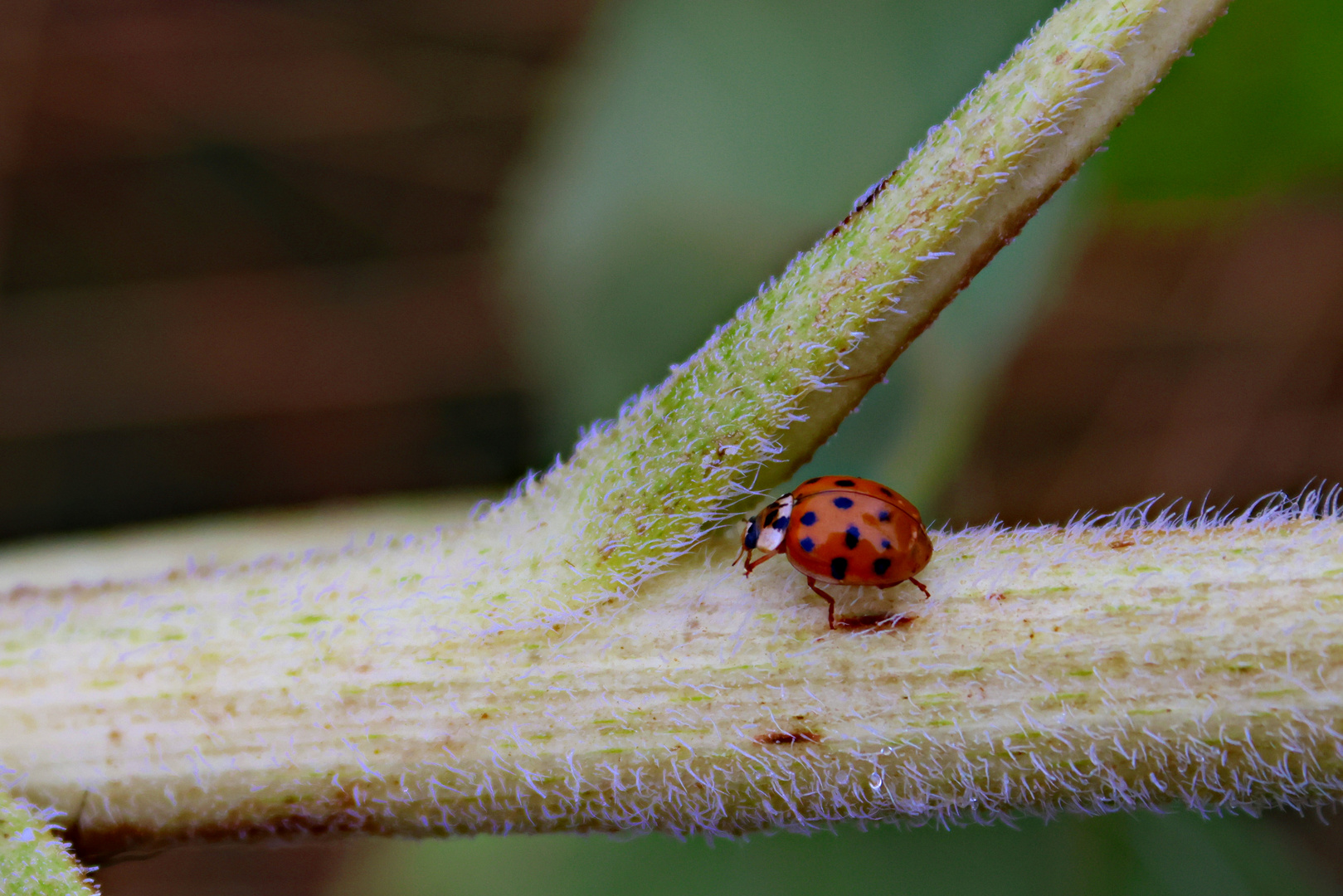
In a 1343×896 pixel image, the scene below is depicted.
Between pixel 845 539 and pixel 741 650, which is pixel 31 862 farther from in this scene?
pixel 845 539

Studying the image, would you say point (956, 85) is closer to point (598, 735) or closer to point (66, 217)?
point (598, 735)

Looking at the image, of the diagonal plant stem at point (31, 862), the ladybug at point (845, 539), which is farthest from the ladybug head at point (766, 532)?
the diagonal plant stem at point (31, 862)

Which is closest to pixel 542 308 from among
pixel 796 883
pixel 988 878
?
pixel 796 883

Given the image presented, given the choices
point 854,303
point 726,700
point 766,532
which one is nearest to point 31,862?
point 726,700

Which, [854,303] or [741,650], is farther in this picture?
[741,650]

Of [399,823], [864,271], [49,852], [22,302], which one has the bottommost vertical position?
[49,852]

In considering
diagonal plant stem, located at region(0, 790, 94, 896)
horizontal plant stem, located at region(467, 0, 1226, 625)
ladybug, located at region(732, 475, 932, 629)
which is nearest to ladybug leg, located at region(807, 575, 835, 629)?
ladybug, located at region(732, 475, 932, 629)

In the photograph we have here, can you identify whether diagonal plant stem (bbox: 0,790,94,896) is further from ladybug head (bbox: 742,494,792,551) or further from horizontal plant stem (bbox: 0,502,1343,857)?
ladybug head (bbox: 742,494,792,551)
